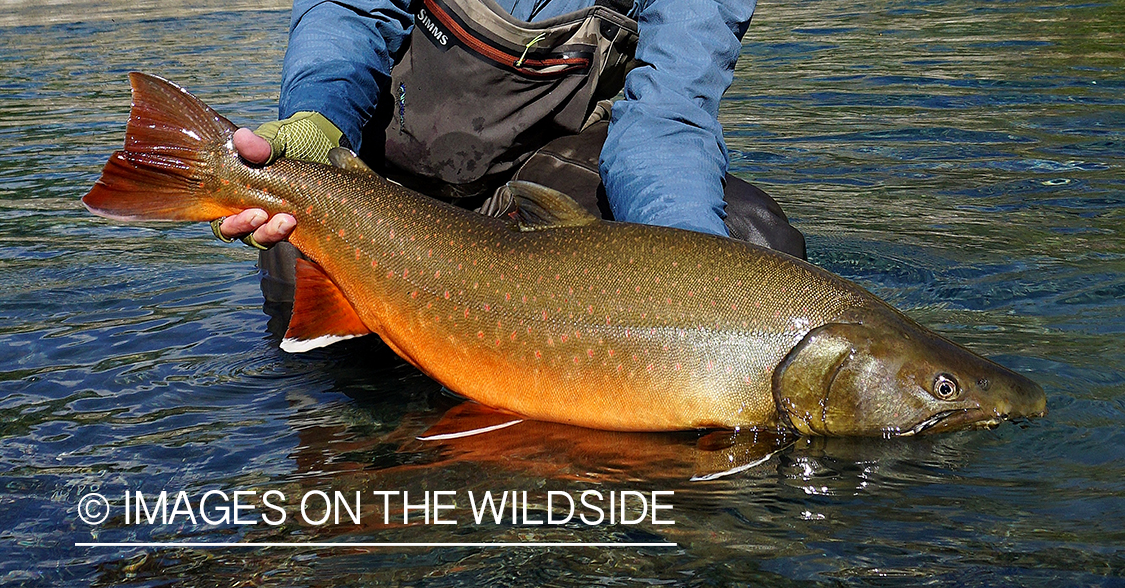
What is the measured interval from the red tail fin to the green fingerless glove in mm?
121

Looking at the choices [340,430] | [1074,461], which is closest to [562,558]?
[340,430]

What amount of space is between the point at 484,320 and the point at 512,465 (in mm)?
375

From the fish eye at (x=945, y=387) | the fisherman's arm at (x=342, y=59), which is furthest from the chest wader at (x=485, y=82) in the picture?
the fish eye at (x=945, y=387)

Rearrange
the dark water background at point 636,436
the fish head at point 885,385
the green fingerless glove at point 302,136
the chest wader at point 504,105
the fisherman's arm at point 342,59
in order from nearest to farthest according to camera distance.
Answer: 1. the dark water background at point 636,436
2. the fish head at point 885,385
3. the green fingerless glove at point 302,136
4. the fisherman's arm at point 342,59
5. the chest wader at point 504,105

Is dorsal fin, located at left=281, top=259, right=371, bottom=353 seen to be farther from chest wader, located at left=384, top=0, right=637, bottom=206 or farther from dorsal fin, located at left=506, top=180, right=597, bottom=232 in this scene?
chest wader, located at left=384, top=0, right=637, bottom=206

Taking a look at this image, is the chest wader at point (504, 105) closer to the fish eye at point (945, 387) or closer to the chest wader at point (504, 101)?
the chest wader at point (504, 101)

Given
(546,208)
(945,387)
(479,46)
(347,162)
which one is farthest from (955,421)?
(479,46)

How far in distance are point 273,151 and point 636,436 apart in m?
1.21

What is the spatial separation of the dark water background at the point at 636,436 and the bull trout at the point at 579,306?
0.42ft

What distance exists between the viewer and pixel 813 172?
6.20 m

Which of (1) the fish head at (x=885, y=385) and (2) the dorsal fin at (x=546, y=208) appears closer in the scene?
(1) the fish head at (x=885, y=385)

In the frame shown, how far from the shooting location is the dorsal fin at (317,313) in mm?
3057

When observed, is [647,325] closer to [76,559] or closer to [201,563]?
[201,563]

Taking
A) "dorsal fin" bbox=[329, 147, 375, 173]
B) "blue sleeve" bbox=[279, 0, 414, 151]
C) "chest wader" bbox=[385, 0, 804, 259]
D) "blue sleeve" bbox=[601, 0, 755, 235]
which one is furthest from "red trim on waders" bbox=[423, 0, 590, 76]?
"dorsal fin" bbox=[329, 147, 375, 173]
